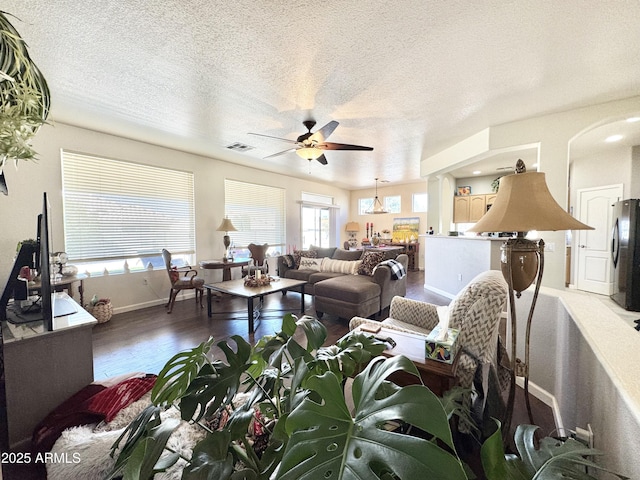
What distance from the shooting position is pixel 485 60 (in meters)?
2.09

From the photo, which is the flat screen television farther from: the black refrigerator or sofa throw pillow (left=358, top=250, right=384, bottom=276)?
the black refrigerator

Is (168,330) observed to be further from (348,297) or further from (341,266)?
(341,266)

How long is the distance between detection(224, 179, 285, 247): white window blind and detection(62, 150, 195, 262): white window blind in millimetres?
937

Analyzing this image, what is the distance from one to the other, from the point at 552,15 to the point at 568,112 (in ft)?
6.44

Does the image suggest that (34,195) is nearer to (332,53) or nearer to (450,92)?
(332,53)

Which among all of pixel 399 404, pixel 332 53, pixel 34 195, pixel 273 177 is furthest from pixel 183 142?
pixel 399 404

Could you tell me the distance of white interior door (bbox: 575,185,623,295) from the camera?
14.9 feet

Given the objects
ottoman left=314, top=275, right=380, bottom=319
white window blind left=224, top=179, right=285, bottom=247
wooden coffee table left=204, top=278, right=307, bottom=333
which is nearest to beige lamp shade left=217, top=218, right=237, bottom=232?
white window blind left=224, top=179, right=285, bottom=247

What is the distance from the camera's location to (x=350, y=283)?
143 inches

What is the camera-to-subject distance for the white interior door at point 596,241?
179 inches

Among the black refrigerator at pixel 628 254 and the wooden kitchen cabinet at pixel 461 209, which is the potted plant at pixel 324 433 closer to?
the black refrigerator at pixel 628 254

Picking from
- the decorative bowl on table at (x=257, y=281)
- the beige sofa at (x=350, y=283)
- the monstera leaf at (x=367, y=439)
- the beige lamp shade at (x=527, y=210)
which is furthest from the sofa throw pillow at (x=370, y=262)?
the monstera leaf at (x=367, y=439)

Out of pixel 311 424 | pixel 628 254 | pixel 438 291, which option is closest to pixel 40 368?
pixel 311 424

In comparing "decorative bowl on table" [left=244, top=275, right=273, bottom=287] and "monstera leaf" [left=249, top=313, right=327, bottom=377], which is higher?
"monstera leaf" [left=249, top=313, right=327, bottom=377]
